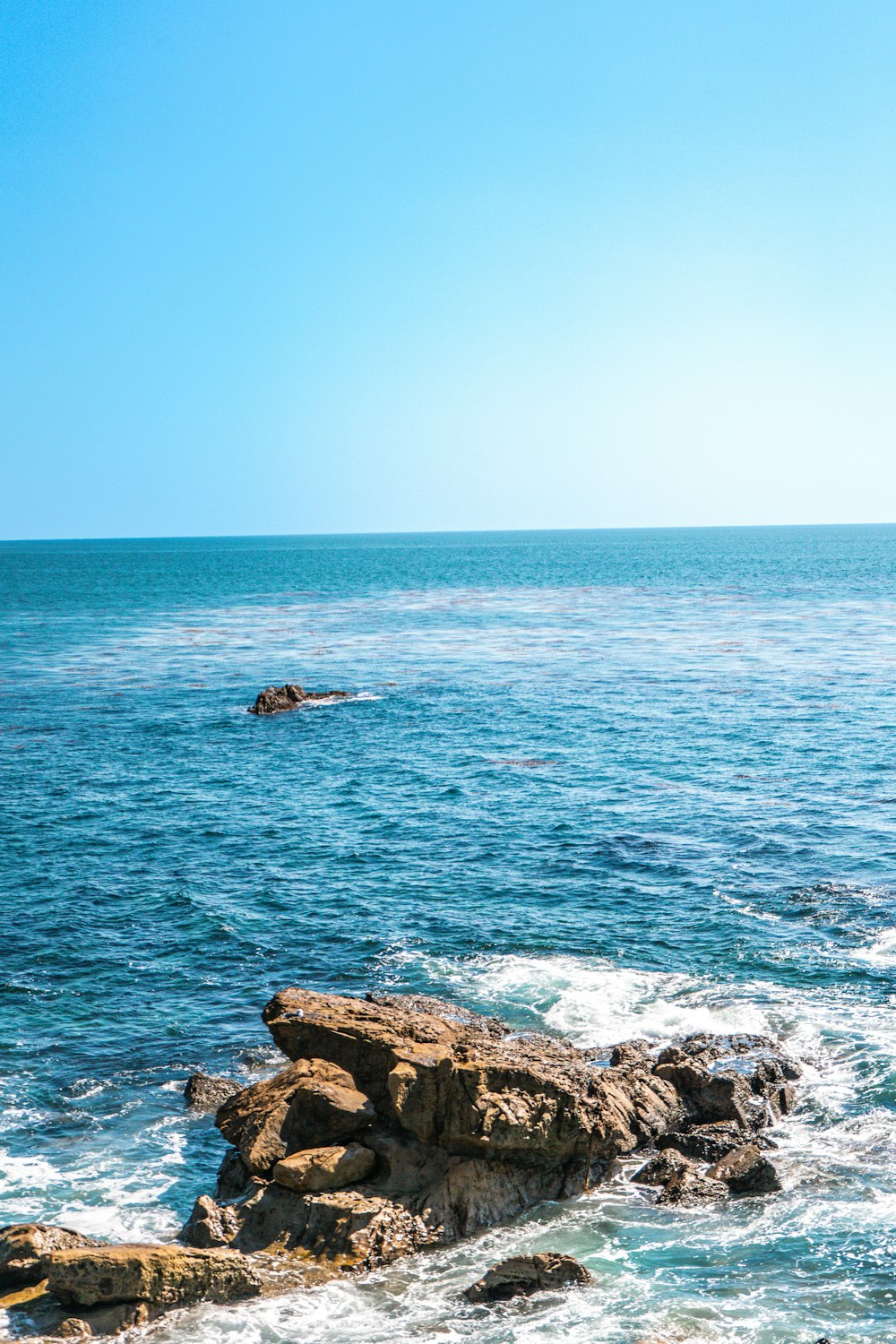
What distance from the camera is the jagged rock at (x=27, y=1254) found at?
2225 cm

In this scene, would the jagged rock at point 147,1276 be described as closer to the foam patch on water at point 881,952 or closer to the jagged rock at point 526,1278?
the jagged rock at point 526,1278

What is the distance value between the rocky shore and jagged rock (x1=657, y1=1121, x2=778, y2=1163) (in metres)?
0.04

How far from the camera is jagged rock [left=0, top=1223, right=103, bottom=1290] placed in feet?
73.0

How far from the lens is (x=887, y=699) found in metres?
80.4

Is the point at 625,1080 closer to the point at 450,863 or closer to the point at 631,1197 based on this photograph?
the point at 631,1197

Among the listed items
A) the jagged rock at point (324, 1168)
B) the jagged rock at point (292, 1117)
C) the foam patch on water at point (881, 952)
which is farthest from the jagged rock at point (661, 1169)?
the foam patch on water at point (881, 952)

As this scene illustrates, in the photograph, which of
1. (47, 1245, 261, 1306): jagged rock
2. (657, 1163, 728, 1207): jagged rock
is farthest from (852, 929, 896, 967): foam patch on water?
(47, 1245, 261, 1306): jagged rock

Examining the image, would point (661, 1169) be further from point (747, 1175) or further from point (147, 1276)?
point (147, 1276)

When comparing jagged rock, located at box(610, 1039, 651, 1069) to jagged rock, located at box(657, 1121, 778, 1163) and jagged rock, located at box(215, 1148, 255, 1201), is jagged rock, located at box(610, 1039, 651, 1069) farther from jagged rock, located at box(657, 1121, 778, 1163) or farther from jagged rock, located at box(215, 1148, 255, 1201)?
jagged rock, located at box(215, 1148, 255, 1201)

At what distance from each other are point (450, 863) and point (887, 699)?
45085mm

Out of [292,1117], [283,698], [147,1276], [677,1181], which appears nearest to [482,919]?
[292,1117]

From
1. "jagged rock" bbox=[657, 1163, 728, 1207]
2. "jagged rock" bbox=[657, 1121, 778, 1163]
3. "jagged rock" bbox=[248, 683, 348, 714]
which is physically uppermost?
"jagged rock" bbox=[248, 683, 348, 714]

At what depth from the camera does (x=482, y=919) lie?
41.5 meters

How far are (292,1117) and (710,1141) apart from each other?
9521 mm
